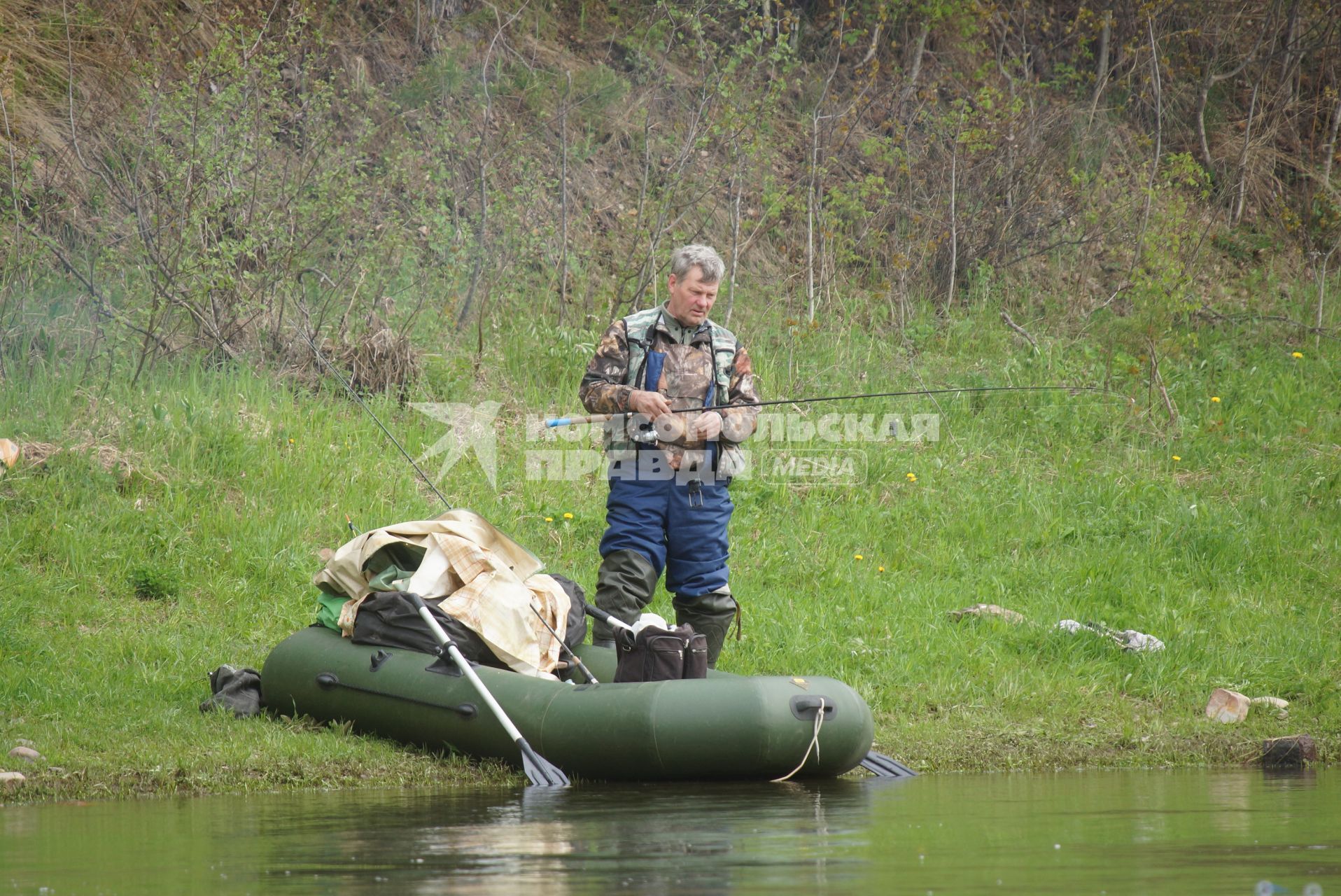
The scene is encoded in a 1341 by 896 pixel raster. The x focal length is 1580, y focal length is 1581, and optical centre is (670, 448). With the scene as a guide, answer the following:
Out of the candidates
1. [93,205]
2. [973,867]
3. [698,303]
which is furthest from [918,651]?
[93,205]

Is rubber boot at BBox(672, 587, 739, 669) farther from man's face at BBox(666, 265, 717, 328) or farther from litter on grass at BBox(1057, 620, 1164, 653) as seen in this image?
litter on grass at BBox(1057, 620, 1164, 653)

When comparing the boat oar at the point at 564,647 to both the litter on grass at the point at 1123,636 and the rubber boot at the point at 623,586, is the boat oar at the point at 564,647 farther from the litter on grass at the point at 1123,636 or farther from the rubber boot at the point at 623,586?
the litter on grass at the point at 1123,636

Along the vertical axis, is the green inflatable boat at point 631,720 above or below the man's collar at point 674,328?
below

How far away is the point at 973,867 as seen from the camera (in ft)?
11.6

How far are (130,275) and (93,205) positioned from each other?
2.45 ft

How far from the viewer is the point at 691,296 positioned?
20.0 feet

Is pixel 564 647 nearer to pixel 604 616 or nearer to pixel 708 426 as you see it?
pixel 604 616

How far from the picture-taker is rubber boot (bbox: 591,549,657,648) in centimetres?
602

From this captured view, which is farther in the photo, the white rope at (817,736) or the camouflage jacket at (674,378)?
the camouflage jacket at (674,378)

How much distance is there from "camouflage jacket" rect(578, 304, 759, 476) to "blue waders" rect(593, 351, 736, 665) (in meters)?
0.04

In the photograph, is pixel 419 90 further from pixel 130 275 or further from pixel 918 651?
pixel 918 651

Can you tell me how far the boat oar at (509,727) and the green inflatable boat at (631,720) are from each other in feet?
0.19

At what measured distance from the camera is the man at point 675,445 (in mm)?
6066

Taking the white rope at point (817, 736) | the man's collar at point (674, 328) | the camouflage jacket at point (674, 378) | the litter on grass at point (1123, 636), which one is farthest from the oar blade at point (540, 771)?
the litter on grass at point (1123, 636)
